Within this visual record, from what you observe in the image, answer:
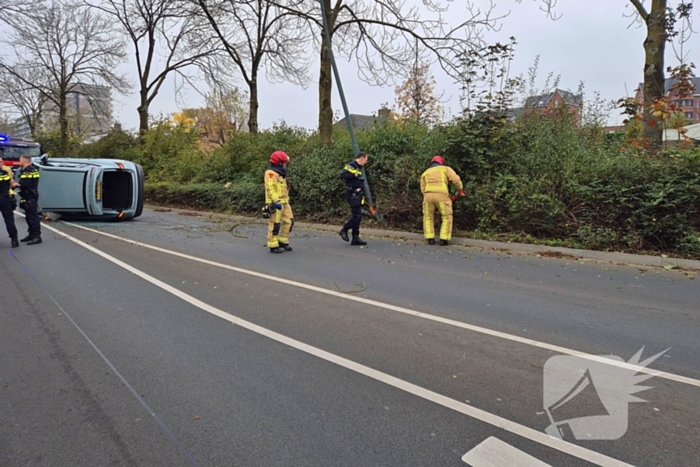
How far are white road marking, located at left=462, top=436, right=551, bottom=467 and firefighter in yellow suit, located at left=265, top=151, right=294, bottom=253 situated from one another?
255 inches

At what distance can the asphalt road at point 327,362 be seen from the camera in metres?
2.73

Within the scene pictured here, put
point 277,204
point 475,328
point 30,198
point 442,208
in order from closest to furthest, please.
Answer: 1. point 475,328
2. point 277,204
3. point 442,208
4. point 30,198

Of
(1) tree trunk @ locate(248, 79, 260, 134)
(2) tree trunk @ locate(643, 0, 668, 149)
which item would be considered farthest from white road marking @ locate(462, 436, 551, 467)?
(1) tree trunk @ locate(248, 79, 260, 134)

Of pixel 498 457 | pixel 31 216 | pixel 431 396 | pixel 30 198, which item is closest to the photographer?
pixel 498 457

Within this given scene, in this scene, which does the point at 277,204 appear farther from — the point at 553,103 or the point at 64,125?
the point at 64,125

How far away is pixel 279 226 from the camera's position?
29.5 feet

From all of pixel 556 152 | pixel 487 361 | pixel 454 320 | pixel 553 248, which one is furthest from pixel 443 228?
pixel 487 361

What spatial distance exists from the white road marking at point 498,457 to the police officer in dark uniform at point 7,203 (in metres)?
9.66

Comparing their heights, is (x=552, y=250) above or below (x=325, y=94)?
below

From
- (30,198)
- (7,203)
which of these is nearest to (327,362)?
(7,203)

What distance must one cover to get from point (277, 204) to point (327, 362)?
16.8 feet

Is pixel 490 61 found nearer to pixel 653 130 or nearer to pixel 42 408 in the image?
pixel 653 130

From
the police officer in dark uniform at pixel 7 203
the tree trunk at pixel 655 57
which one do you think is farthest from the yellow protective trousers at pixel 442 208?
the police officer in dark uniform at pixel 7 203

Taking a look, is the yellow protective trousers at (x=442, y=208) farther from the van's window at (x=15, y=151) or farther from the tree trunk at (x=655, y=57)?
the van's window at (x=15, y=151)
